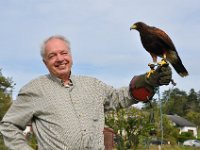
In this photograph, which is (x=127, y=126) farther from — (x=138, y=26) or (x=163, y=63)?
(x=163, y=63)

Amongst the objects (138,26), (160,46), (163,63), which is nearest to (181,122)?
(138,26)

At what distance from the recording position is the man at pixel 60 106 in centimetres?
299

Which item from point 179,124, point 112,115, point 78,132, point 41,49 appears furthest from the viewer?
point 179,124

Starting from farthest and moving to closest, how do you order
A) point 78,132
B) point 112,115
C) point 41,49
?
point 112,115
point 41,49
point 78,132

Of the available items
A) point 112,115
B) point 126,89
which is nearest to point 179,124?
point 112,115

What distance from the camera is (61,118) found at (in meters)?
3.01

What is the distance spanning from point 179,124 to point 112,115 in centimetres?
6338

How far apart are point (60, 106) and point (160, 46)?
935 millimetres

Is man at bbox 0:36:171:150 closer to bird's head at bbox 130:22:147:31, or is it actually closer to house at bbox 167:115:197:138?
bird's head at bbox 130:22:147:31

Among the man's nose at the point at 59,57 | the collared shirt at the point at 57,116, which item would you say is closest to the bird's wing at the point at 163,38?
the collared shirt at the point at 57,116

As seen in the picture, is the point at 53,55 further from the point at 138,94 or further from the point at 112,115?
the point at 112,115

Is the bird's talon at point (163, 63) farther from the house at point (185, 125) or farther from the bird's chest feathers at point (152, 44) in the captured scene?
the house at point (185, 125)

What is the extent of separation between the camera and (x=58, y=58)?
3057 millimetres

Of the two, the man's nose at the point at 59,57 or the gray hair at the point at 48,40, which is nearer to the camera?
the man's nose at the point at 59,57
